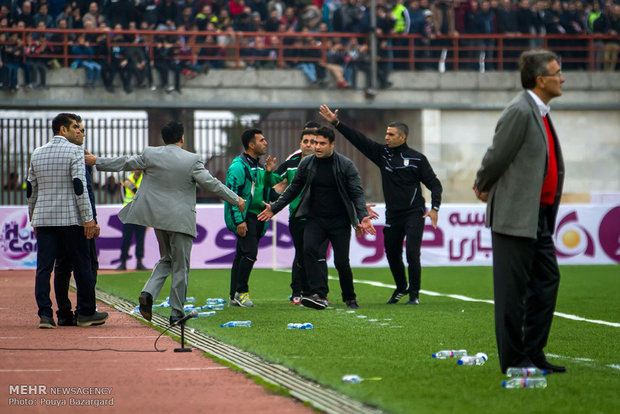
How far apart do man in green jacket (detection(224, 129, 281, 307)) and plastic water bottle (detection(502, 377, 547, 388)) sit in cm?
585

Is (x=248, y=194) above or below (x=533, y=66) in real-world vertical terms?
below

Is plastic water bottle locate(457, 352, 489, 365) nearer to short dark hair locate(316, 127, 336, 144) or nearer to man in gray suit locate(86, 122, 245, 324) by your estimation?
man in gray suit locate(86, 122, 245, 324)

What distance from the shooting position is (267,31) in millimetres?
28562

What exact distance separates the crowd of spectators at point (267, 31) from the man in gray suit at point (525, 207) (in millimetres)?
21381

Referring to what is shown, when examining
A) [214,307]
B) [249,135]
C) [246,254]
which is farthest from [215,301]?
[249,135]

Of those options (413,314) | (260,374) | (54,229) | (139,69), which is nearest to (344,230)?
(413,314)

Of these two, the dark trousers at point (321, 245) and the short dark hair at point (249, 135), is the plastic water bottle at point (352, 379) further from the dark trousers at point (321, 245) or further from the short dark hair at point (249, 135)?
the short dark hair at point (249, 135)

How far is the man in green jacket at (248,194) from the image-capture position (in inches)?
463

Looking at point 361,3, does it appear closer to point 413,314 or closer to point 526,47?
point 526,47

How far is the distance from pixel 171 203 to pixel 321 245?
2.62 metres

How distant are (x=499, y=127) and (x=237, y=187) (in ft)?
18.6

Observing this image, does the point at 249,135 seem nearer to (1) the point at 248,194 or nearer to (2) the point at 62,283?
(1) the point at 248,194

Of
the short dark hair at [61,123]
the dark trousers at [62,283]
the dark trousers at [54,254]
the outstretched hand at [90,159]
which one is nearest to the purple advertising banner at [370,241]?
the dark trousers at [62,283]

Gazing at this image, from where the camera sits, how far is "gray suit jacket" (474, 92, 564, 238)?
20.7ft
